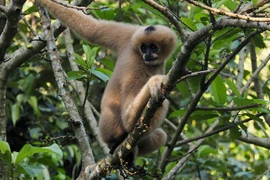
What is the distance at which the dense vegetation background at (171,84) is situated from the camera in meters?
3.93

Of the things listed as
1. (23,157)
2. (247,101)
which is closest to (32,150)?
(23,157)

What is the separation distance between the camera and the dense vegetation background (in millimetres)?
3926

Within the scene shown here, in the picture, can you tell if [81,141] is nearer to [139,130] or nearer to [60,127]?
[139,130]

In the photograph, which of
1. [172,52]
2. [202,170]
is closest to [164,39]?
[172,52]

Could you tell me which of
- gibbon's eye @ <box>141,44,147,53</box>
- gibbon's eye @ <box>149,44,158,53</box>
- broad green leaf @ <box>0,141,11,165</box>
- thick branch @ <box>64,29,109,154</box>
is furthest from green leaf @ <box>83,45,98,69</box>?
broad green leaf @ <box>0,141,11,165</box>

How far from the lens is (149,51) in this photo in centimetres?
547

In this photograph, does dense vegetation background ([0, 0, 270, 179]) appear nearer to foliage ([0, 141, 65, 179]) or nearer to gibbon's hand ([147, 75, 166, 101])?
foliage ([0, 141, 65, 179])

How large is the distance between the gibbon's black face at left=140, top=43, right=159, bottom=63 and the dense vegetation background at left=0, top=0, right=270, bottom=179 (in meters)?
0.44

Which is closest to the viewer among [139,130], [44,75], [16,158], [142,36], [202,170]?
[139,130]

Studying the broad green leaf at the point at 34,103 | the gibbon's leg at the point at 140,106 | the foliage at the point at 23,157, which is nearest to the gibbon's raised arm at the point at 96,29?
the gibbon's leg at the point at 140,106

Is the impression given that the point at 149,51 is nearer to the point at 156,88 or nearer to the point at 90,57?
the point at 90,57

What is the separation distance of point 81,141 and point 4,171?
0.89m

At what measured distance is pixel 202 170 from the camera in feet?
25.5

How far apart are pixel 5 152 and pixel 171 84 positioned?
2.05m
